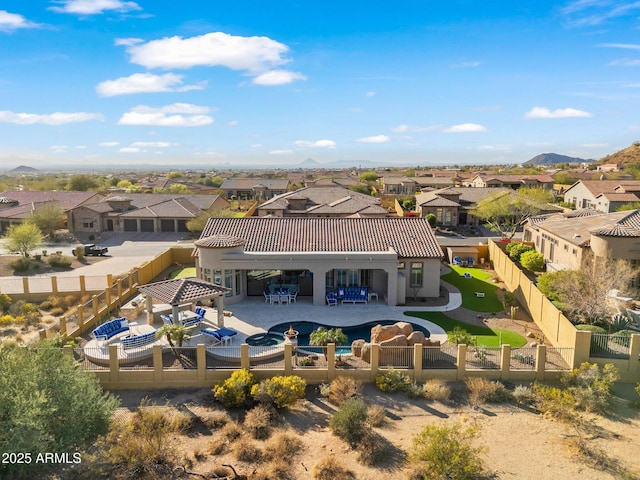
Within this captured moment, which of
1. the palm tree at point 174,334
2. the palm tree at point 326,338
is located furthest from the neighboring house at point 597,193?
the palm tree at point 174,334

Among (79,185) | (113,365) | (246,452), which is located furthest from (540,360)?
(79,185)

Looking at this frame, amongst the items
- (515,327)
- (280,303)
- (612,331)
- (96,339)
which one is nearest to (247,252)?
(280,303)

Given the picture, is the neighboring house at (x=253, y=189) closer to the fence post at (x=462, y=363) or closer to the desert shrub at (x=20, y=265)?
the desert shrub at (x=20, y=265)

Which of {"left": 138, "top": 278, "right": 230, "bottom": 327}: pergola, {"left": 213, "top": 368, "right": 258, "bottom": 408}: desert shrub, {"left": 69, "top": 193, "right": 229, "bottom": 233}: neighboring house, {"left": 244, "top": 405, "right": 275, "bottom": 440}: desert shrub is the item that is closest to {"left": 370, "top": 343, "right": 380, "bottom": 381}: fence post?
{"left": 244, "top": 405, "right": 275, "bottom": 440}: desert shrub

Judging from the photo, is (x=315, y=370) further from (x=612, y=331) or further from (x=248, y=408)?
(x=612, y=331)

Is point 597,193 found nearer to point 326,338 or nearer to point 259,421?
point 326,338
